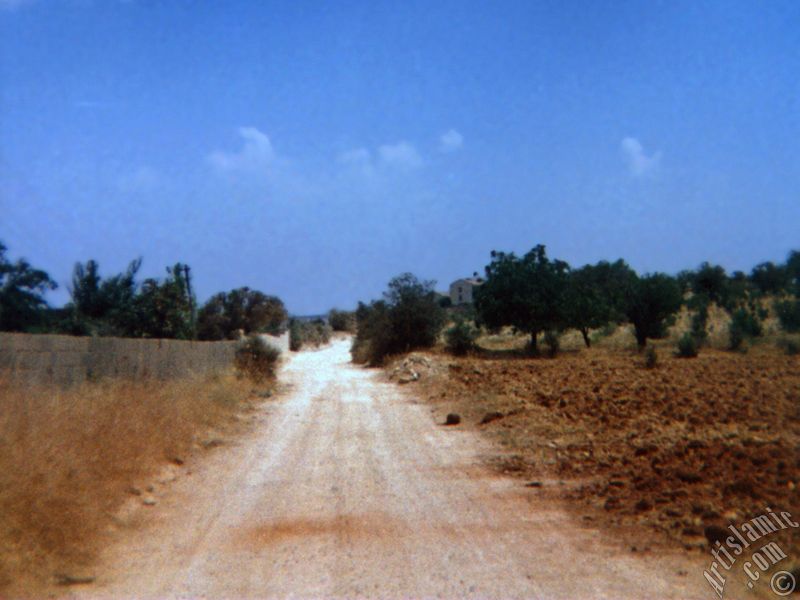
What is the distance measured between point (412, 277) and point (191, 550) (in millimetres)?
38932

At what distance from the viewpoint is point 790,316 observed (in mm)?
42625

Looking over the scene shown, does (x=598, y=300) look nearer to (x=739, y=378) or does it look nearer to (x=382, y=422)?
(x=739, y=378)

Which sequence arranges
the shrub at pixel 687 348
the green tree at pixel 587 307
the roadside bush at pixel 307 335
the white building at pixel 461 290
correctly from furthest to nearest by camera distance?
1. the white building at pixel 461 290
2. the roadside bush at pixel 307 335
3. the green tree at pixel 587 307
4. the shrub at pixel 687 348

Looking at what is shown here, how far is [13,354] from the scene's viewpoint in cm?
1477

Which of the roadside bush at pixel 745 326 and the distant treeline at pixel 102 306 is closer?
the distant treeline at pixel 102 306

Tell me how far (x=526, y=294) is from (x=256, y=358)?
17.4 metres

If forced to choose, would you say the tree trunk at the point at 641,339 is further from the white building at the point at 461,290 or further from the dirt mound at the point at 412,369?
the white building at the point at 461,290

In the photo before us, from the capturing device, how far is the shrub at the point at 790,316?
42062 millimetres

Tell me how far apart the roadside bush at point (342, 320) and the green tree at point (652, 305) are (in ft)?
242

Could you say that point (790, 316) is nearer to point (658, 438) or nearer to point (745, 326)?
point (745, 326)

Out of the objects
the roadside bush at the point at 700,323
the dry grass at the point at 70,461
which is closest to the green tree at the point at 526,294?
the roadside bush at the point at 700,323

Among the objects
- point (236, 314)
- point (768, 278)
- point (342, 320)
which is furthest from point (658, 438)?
point (342, 320)

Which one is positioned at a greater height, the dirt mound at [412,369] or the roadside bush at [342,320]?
the roadside bush at [342,320]

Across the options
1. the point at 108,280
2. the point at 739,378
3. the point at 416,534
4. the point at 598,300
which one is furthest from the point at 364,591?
the point at 598,300
